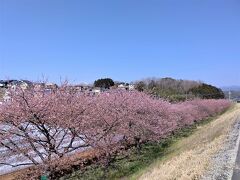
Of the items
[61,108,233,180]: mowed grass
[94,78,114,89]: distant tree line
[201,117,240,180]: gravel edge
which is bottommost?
[61,108,233,180]: mowed grass

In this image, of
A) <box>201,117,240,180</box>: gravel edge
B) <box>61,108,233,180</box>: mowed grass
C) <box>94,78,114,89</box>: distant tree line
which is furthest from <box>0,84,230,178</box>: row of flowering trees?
<box>94,78,114,89</box>: distant tree line

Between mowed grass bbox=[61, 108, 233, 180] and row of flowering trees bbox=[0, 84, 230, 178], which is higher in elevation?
row of flowering trees bbox=[0, 84, 230, 178]

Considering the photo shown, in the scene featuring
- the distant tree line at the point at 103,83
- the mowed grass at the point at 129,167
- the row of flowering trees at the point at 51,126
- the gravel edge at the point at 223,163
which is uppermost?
the distant tree line at the point at 103,83

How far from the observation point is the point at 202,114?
55438 millimetres

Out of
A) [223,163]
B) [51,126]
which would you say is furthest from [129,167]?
[223,163]

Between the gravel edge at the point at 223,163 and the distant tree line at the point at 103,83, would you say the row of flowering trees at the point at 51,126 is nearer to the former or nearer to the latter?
the gravel edge at the point at 223,163

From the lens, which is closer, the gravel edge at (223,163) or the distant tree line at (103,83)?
the gravel edge at (223,163)

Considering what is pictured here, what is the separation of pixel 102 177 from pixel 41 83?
6342mm

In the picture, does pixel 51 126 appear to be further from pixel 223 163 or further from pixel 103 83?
pixel 103 83

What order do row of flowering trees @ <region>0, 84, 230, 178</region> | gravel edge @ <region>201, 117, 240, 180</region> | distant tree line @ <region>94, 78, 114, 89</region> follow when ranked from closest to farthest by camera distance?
gravel edge @ <region>201, 117, 240, 180</region> < row of flowering trees @ <region>0, 84, 230, 178</region> < distant tree line @ <region>94, 78, 114, 89</region>

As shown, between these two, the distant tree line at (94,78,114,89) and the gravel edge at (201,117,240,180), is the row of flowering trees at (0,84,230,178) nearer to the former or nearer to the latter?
the gravel edge at (201,117,240,180)

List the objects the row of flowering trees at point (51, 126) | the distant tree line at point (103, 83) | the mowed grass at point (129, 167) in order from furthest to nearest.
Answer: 1. the distant tree line at point (103, 83)
2. the mowed grass at point (129, 167)
3. the row of flowering trees at point (51, 126)

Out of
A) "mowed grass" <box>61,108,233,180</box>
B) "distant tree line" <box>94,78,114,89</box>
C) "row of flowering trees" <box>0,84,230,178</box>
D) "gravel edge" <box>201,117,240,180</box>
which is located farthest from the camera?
"distant tree line" <box>94,78,114,89</box>

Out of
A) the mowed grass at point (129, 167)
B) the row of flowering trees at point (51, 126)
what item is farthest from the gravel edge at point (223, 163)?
the row of flowering trees at point (51, 126)
